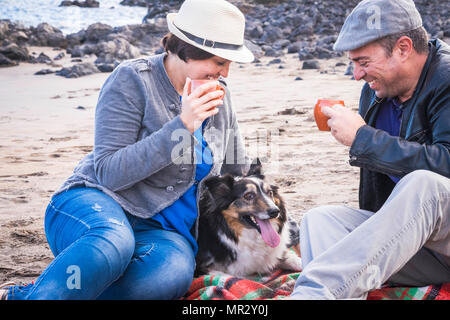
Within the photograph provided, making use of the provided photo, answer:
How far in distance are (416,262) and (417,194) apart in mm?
603

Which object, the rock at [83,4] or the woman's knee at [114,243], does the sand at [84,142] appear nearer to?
the woman's knee at [114,243]

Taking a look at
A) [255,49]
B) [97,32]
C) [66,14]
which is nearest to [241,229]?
[255,49]

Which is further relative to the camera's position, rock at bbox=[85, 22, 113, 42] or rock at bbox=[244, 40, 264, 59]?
rock at bbox=[85, 22, 113, 42]

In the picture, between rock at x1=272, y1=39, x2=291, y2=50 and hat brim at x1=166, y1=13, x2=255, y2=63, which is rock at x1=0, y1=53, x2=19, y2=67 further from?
hat brim at x1=166, y1=13, x2=255, y2=63

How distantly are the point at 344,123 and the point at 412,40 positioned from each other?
23.1 inches

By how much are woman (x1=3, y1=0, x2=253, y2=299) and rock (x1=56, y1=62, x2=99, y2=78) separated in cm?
1028

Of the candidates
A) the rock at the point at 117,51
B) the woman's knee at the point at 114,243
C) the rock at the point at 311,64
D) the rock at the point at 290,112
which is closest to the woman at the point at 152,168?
the woman's knee at the point at 114,243

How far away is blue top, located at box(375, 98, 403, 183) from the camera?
307 cm

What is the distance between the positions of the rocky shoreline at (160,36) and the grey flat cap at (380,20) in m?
10.3

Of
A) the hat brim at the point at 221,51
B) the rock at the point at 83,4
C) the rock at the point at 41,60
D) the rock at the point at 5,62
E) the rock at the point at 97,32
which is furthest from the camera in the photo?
the rock at the point at 83,4

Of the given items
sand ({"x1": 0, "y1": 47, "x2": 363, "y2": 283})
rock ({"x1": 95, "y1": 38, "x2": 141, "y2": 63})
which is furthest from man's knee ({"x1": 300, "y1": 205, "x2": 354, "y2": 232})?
rock ({"x1": 95, "y1": 38, "x2": 141, "y2": 63})

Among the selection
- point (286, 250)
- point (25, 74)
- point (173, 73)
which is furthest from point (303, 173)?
point (25, 74)

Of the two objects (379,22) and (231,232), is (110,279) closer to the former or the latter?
(231,232)

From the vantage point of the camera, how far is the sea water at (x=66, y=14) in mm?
31502
